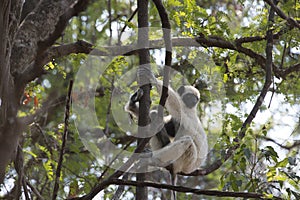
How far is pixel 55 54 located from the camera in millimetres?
4711

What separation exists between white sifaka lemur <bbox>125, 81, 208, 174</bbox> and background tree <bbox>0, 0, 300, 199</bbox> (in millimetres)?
236

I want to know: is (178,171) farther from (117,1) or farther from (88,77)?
(117,1)

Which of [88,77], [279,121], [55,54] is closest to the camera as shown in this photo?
[55,54]

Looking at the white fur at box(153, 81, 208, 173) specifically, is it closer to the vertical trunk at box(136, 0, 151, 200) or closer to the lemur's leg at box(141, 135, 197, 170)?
the lemur's leg at box(141, 135, 197, 170)

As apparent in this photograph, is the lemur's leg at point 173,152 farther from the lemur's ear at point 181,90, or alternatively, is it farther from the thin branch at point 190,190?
the thin branch at point 190,190

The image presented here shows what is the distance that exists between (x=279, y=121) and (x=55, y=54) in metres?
4.99

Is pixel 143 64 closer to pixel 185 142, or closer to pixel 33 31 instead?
pixel 185 142

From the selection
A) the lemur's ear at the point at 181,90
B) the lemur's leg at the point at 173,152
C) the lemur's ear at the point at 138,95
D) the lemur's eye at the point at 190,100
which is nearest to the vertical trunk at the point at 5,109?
the lemur's ear at the point at 138,95

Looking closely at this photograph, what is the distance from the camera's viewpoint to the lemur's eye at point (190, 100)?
7.29 m

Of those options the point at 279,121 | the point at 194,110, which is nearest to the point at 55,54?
the point at 194,110

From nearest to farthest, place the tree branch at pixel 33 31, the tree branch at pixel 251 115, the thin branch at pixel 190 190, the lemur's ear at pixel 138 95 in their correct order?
the tree branch at pixel 33 31, the thin branch at pixel 190 190, the lemur's ear at pixel 138 95, the tree branch at pixel 251 115

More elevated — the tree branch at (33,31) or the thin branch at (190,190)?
the tree branch at (33,31)

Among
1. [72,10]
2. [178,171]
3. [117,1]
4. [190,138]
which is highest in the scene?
[117,1]

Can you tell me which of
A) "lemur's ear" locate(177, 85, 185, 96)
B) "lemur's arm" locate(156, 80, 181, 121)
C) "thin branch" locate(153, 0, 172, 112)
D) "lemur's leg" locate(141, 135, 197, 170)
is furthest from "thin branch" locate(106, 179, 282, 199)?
"lemur's ear" locate(177, 85, 185, 96)
